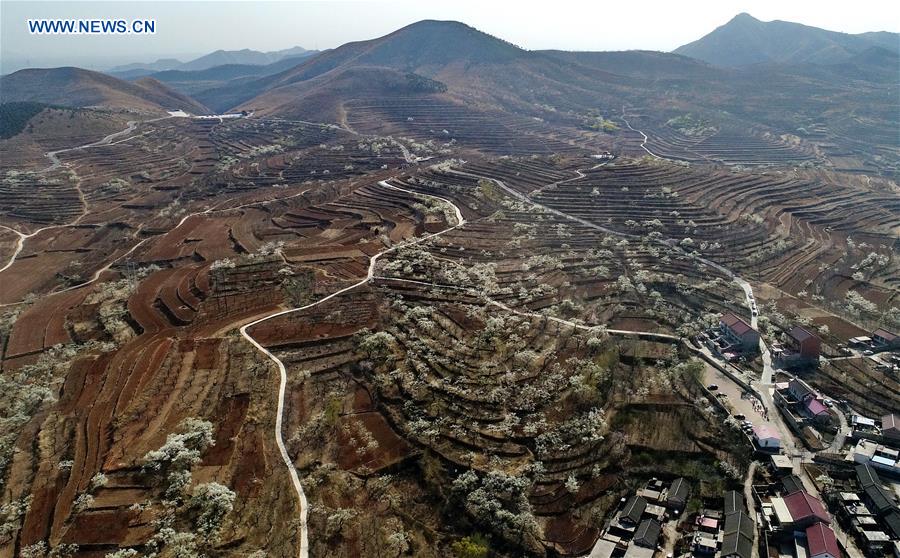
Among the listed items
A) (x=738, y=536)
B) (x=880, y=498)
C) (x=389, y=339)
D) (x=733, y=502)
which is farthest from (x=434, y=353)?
(x=880, y=498)

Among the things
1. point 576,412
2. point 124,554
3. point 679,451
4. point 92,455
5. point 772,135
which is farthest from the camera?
point 772,135

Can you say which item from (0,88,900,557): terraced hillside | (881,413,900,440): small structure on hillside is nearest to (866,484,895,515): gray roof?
(881,413,900,440): small structure on hillside

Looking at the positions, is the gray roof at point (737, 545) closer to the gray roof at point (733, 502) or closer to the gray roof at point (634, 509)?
the gray roof at point (733, 502)

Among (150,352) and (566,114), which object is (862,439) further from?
(566,114)

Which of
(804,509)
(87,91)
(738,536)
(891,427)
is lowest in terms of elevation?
(738,536)

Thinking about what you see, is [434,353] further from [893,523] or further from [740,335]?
[893,523]

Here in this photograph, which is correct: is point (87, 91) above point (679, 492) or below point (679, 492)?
above

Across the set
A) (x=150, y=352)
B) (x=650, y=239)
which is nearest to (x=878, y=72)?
(x=650, y=239)
